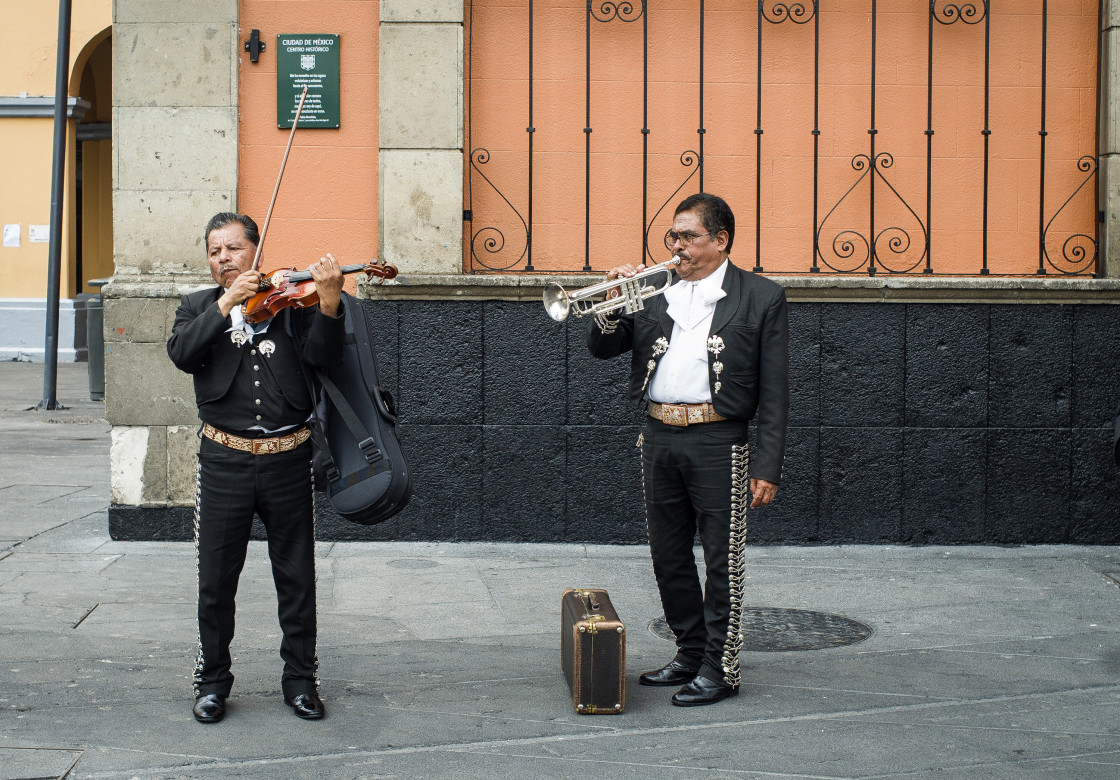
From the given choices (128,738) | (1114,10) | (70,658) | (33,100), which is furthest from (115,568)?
(33,100)

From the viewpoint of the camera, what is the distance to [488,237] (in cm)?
818

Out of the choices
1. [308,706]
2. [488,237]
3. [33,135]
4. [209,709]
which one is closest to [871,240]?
[488,237]

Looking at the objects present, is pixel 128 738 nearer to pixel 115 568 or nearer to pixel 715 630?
pixel 715 630

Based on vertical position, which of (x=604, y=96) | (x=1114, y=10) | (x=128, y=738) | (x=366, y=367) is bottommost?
(x=128, y=738)

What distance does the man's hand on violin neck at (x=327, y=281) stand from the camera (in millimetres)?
4641

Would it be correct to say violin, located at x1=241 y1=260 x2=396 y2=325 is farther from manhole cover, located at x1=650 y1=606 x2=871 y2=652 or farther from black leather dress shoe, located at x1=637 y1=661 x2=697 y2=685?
manhole cover, located at x1=650 y1=606 x2=871 y2=652

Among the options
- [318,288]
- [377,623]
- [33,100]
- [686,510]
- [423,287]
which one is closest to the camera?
[318,288]

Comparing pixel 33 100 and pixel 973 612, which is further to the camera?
pixel 33 100

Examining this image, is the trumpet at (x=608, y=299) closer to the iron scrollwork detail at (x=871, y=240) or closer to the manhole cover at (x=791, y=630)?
the manhole cover at (x=791, y=630)

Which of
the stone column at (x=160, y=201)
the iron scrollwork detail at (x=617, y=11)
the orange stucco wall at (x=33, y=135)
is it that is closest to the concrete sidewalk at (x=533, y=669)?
the stone column at (x=160, y=201)

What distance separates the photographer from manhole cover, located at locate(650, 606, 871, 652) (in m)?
6.03

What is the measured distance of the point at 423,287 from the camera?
792 cm

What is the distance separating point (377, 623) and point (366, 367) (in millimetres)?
1791

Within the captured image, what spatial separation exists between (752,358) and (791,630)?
1.67m
